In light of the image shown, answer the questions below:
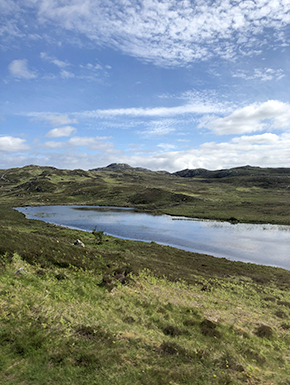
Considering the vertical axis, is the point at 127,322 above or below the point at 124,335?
below

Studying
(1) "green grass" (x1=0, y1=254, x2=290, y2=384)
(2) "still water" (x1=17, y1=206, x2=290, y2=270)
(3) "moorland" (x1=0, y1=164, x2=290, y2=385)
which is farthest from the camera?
(2) "still water" (x1=17, y1=206, x2=290, y2=270)

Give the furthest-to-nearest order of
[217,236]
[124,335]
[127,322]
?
[217,236] → [127,322] → [124,335]

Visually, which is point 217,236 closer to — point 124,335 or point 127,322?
point 127,322

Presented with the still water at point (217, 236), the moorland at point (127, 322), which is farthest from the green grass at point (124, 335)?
the still water at point (217, 236)

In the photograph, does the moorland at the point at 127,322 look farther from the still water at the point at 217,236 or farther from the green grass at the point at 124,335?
the still water at the point at 217,236

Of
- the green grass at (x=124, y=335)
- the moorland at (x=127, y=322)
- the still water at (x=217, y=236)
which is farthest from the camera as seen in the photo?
the still water at (x=217, y=236)

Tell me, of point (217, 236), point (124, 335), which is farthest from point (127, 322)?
point (217, 236)

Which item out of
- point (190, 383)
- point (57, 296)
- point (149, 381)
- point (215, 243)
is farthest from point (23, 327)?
point (215, 243)

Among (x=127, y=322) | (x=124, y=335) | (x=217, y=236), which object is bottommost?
(x=217, y=236)

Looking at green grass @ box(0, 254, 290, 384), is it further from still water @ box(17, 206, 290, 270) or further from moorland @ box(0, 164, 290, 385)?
still water @ box(17, 206, 290, 270)

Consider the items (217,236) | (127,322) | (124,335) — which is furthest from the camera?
(217,236)

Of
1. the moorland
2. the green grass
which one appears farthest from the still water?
the green grass

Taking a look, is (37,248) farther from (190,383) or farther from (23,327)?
(190,383)

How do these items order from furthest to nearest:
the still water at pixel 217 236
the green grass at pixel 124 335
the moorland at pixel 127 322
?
1. the still water at pixel 217 236
2. the moorland at pixel 127 322
3. the green grass at pixel 124 335
